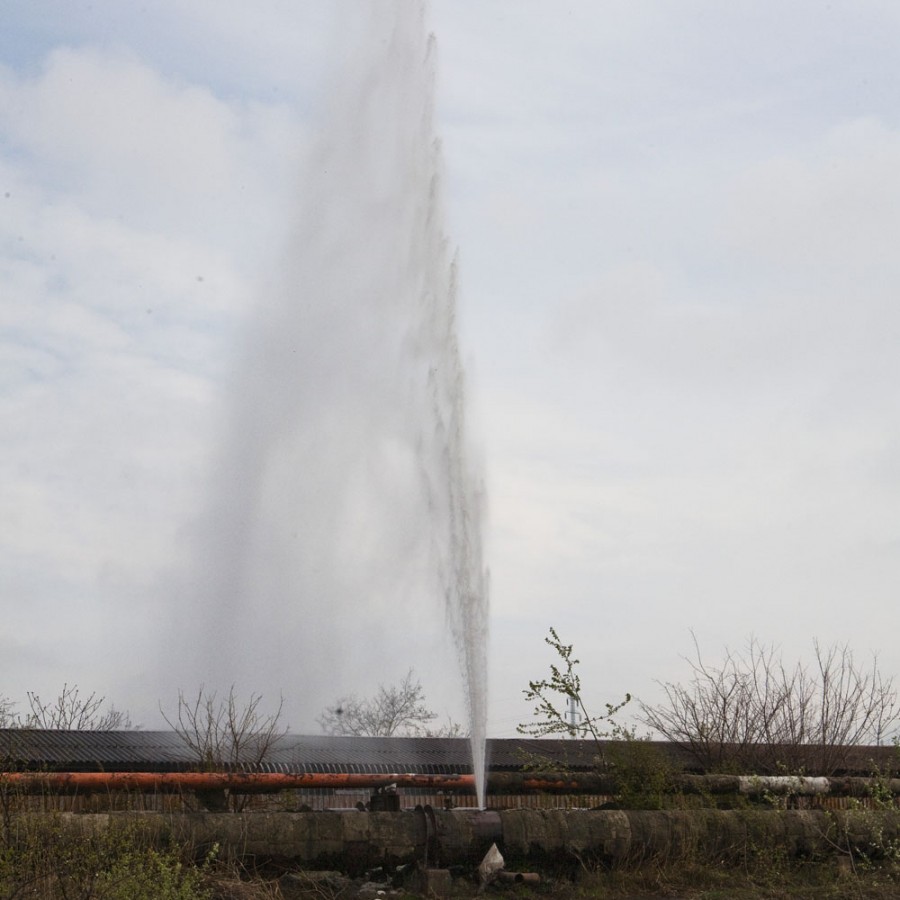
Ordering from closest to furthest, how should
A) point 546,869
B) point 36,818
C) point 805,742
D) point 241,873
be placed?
point 36,818
point 241,873
point 546,869
point 805,742

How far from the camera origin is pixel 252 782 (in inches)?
502

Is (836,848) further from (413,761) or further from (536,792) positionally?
(413,761)

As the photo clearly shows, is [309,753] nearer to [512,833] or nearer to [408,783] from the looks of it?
[408,783]

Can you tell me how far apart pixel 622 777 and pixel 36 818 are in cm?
773

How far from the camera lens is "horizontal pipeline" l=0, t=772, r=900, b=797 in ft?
38.3

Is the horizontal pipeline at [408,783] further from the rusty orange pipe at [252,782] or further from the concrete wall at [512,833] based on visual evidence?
the concrete wall at [512,833]

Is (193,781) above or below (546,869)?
above

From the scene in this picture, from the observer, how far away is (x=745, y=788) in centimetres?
1598

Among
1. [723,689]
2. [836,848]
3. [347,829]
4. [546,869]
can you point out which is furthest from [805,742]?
[347,829]

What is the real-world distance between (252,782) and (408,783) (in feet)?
6.35

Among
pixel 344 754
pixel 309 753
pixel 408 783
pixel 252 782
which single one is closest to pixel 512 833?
pixel 408 783

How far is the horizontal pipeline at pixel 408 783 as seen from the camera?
38.3 feet

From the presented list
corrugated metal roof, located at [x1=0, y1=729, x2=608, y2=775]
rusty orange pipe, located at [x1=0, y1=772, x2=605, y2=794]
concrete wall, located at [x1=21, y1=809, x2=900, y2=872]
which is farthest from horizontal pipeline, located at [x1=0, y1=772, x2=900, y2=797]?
corrugated metal roof, located at [x1=0, y1=729, x2=608, y2=775]

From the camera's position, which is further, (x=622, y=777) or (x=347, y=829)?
(x=622, y=777)
